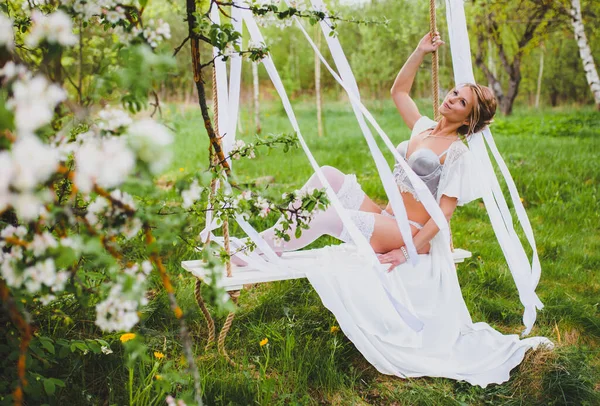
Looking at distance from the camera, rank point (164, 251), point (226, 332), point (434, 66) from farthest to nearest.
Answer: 1. point (164, 251)
2. point (434, 66)
3. point (226, 332)

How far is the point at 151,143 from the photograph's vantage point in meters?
0.89

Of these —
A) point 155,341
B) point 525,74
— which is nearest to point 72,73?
point 155,341

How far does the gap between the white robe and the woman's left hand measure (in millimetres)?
31

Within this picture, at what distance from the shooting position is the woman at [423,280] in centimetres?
261

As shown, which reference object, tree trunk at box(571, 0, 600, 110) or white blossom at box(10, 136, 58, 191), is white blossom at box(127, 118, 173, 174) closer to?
white blossom at box(10, 136, 58, 191)

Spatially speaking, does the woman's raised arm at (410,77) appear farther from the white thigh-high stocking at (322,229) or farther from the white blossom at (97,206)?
the white blossom at (97,206)

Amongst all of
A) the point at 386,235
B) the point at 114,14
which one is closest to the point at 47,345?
the point at 114,14

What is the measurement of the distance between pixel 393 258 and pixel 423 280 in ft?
0.64

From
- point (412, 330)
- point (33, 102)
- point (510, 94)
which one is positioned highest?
point (33, 102)

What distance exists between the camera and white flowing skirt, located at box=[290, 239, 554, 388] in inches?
102

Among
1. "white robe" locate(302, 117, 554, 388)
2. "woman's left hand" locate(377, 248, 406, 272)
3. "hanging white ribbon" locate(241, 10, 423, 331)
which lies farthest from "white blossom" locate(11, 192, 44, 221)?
"woman's left hand" locate(377, 248, 406, 272)

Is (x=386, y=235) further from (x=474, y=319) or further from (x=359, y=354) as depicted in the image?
(x=474, y=319)

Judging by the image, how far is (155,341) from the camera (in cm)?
264

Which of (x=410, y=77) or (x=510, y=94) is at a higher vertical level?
(x=410, y=77)
